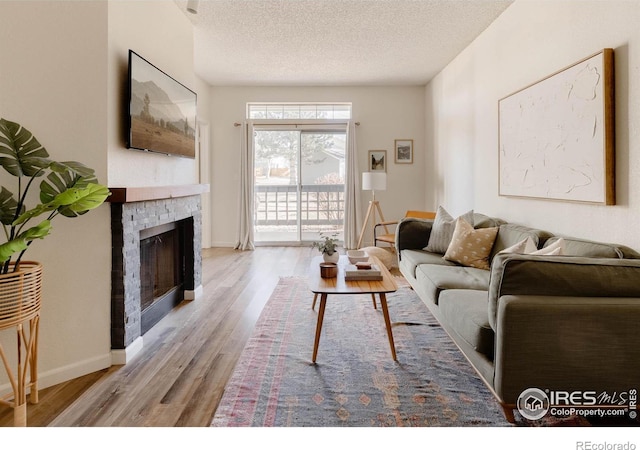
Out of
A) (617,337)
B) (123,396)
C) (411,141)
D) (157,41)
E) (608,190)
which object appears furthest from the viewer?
(411,141)

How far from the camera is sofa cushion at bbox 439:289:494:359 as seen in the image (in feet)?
6.45

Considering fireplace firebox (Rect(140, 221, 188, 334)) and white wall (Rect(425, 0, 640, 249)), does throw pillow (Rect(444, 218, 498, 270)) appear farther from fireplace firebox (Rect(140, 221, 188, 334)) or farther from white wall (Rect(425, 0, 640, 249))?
fireplace firebox (Rect(140, 221, 188, 334))

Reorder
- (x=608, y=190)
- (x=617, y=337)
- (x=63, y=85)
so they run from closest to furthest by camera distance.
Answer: (x=617, y=337) < (x=63, y=85) < (x=608, y=190)

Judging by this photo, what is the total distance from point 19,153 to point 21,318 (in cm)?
77

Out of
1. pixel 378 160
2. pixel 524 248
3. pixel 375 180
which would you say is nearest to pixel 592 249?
pixel 524 248

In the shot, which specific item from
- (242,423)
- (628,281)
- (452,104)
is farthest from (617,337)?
(452,104)

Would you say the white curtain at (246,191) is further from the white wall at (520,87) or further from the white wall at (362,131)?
the white wall at (520,87)

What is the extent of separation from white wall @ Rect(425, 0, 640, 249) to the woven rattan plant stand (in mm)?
3165

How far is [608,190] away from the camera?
2498 mm

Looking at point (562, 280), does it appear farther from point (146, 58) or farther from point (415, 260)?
point (146, 58)

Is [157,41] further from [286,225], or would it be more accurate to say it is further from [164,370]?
[286,225]

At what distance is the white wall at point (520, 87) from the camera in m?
2.39

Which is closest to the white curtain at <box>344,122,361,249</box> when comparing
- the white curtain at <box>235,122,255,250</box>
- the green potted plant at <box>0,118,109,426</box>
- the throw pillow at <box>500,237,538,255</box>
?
the white curtain at <box>235,122,255,250</box>
